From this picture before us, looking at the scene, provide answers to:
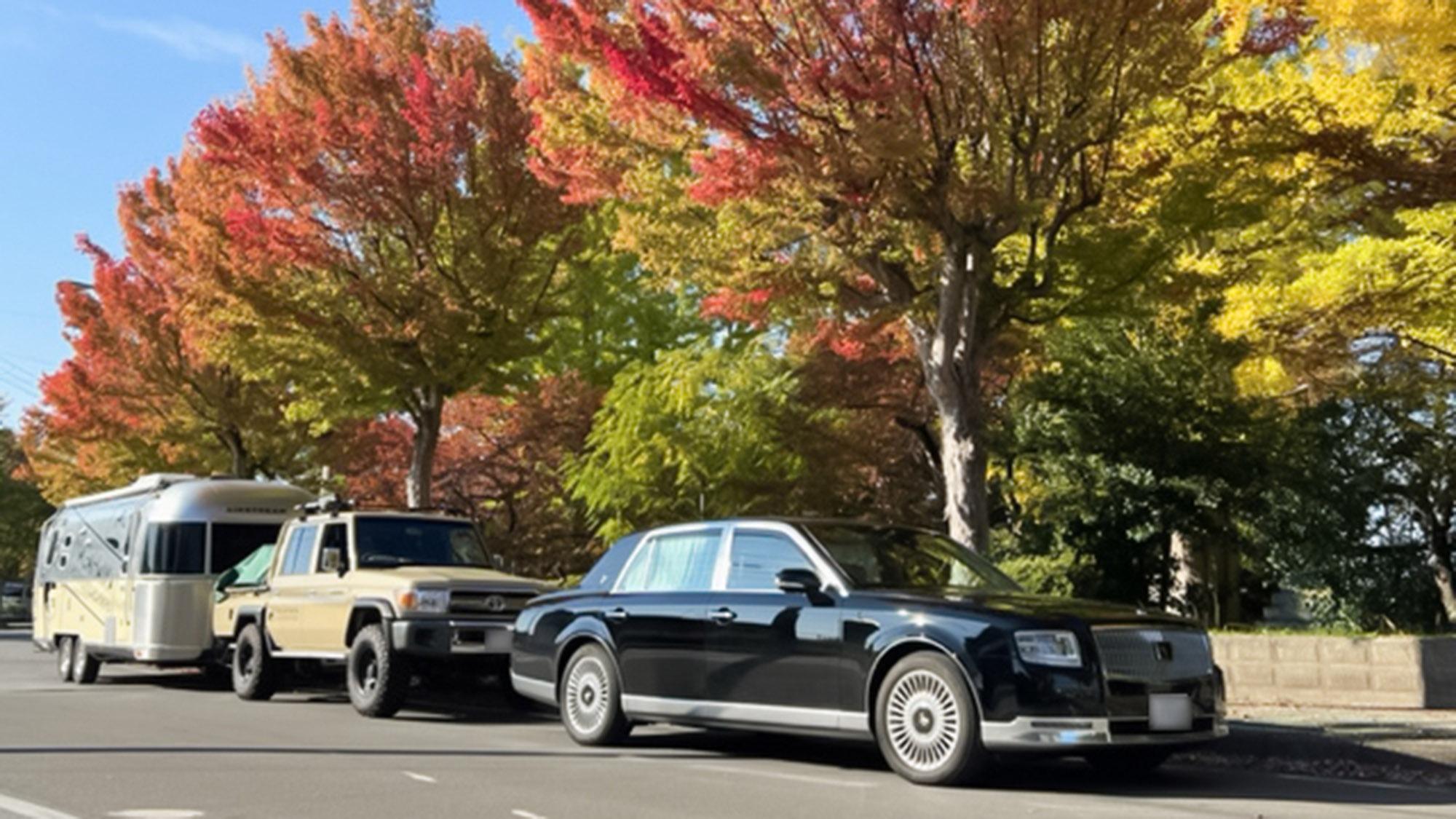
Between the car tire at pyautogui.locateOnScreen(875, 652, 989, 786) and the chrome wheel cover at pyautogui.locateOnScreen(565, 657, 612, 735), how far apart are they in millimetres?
2706

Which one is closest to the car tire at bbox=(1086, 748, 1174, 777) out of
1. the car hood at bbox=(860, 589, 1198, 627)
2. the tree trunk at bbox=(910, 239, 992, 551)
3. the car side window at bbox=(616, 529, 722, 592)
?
the car hood at bbox=(860, 589, 1198, 627)

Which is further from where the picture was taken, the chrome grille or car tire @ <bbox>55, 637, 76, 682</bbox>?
car tire @ <bbox>55, 637, 76, 682</bbox>

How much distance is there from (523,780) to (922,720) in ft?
7.95

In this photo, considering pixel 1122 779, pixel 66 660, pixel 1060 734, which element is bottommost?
pixel 1122 779

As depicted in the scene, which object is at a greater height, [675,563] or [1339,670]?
[675,563]

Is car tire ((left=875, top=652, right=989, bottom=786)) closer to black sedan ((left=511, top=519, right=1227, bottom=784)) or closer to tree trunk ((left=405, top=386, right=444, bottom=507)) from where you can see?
black sedan ((left=511, top=519, right=1227, bottom=784))

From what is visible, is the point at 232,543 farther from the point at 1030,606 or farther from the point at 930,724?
the point at 1030,606

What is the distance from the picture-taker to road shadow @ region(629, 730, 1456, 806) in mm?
8688

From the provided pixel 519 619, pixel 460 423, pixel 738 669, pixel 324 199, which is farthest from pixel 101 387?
pixel 738 669

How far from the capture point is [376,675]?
A: 1378cm

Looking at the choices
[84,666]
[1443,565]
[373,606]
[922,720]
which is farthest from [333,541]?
[1443,565]

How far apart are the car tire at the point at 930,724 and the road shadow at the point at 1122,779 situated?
1.22ft

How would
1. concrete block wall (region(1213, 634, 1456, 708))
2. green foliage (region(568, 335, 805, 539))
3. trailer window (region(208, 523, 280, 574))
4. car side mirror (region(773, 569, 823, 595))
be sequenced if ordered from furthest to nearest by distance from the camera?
1. green foliage (region(568, 335, 805, 539))
2. trailer window (region(208, 523, 280, 574))
3. concrete block wall (region(1213, 634, 1456, 708))
4. car side mirror (region(773, 569, 823, 595))

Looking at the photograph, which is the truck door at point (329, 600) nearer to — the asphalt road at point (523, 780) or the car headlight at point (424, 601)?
the car headlight at point (424, 601)
